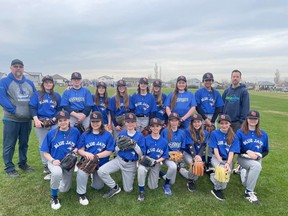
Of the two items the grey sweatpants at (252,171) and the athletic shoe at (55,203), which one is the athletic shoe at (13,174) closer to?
the athletic shoe at (55,203)

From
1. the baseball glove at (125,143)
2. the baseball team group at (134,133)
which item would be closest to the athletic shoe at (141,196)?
the baseball team group at (134,133)

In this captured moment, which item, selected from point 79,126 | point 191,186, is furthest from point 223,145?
point 79,126

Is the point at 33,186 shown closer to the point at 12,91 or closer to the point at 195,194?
the point at 12,91

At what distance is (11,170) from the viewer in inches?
214

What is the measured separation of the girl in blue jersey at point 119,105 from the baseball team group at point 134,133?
24 mm

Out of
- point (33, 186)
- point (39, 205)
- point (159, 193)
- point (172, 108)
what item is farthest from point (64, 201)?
point (172, 108)

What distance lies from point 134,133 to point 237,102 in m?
2.52

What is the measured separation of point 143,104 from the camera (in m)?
5.79

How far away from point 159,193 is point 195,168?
857mm

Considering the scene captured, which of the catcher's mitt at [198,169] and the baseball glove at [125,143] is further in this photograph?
the catcher's mitt at [198,169]

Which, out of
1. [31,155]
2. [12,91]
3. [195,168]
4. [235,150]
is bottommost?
[31,155]

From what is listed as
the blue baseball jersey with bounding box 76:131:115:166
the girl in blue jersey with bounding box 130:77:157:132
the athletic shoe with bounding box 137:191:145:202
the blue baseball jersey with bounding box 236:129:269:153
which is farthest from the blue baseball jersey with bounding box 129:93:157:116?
the blue baseball jersey with bounding box 236:129:269:153

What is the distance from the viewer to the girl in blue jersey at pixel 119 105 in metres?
5.72

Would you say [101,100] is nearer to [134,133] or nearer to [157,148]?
[134,133]
